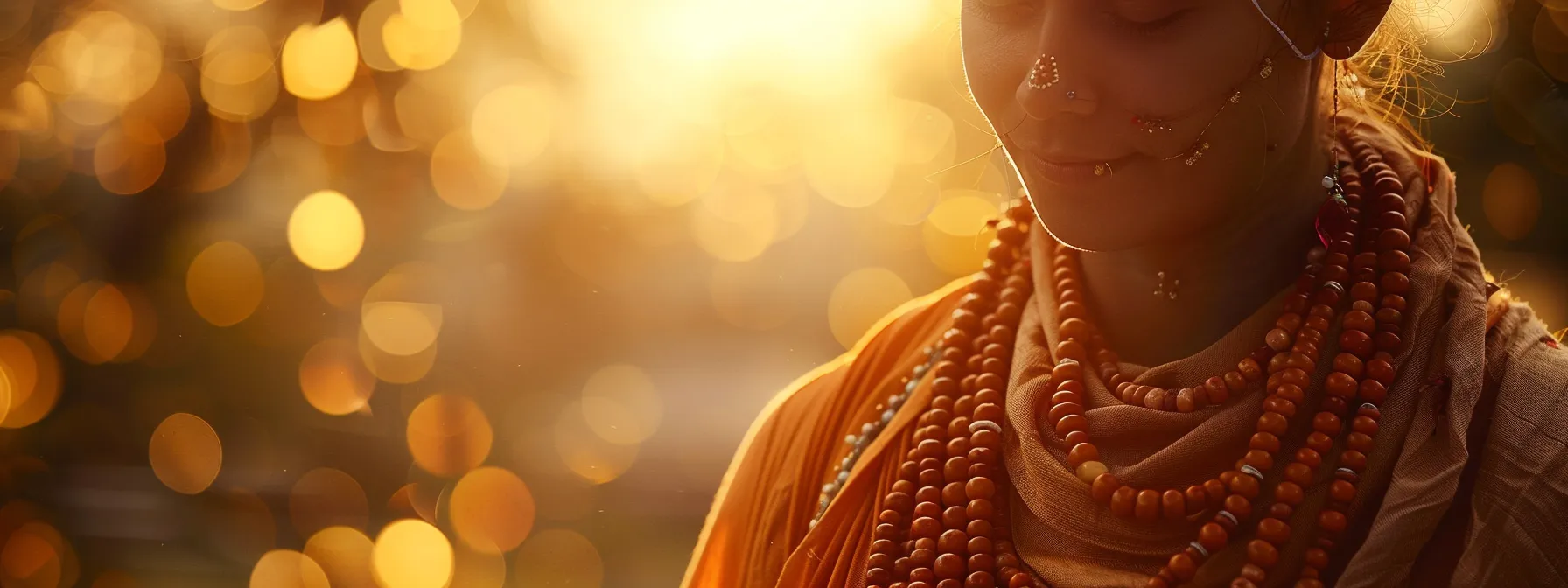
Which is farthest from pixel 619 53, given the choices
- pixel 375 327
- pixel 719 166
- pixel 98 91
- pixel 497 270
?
pixel 98 91

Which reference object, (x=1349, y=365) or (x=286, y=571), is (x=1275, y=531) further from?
(x=286, y=571)

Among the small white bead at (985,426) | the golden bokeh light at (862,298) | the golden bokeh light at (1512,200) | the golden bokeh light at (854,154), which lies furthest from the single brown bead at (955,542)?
the golden bokeh light at (862,298)

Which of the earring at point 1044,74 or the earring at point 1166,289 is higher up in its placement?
the earring at point 1044,74

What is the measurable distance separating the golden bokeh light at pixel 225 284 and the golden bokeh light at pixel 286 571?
1.25 metres

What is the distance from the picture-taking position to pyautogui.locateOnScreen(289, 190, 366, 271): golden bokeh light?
602 cm

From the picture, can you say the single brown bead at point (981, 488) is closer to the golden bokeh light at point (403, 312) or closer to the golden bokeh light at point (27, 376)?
the golden bokeh light at point (403, 312)

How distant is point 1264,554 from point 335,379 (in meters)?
5.82

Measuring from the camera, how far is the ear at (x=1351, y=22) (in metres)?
1.23

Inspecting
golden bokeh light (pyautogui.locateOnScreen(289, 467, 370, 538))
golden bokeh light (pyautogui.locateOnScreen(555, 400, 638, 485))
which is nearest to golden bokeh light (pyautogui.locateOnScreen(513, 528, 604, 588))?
golden bokeh light (pyautogui.locateOnScreen(555, 400, 638, 485))

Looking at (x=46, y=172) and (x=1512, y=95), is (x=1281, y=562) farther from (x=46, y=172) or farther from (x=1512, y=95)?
(x=46, y=172)

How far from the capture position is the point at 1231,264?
133cm

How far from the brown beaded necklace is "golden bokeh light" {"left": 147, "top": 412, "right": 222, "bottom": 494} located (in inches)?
227

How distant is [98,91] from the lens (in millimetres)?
5863

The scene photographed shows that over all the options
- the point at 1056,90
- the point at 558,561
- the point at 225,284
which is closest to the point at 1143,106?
the point at 1056,90
